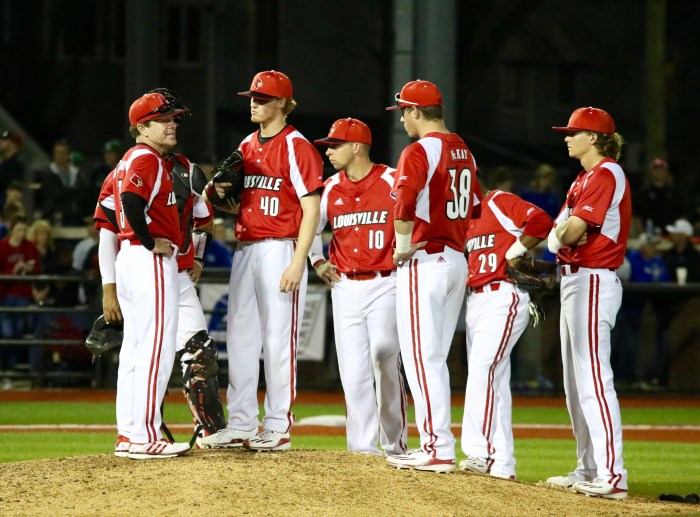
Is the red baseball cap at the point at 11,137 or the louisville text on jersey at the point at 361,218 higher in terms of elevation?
the red baseball cap at the point at 11,137

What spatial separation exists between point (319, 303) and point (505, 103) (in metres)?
28.2

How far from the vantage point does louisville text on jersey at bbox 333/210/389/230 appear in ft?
29.1

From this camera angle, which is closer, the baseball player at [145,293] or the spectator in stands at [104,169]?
the baseball player at [145,293]

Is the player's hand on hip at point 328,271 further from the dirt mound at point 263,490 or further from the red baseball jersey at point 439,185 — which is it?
the dirt mound at point 263,490

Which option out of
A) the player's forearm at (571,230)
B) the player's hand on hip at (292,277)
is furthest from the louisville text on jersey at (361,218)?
the player's forearm at (571,230)

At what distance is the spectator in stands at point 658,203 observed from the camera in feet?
62.5

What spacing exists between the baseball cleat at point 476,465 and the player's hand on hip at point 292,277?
1557mm

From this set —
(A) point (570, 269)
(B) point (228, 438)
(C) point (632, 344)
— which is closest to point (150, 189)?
(B) point (228, 438)

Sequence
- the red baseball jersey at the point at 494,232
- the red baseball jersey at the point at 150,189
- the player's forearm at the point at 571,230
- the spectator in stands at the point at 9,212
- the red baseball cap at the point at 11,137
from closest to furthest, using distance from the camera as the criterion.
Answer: the red baseball jersey at the point at 150,189
the player's forearm at the point at 571,230
the red baseball jersey at the point at 494,232
the spectator in stands at the point at 9,212
the red baseball cap at the point at 11,137

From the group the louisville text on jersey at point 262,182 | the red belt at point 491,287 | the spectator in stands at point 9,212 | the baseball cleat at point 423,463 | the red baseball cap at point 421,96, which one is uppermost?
the red baseball cap at point 421,96

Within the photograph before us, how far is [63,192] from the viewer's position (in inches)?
707

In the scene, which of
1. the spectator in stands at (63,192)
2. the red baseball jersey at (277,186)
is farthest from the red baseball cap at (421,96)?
the spectator in stands at (63,192)

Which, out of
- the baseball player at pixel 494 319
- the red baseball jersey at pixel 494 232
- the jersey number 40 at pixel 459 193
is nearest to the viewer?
the jersey number 40 at pixel 459 193

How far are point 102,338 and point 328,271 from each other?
5.35 ft
